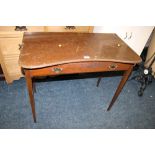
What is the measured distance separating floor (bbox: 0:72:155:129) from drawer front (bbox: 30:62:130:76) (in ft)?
2.12

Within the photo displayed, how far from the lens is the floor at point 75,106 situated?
1.48 meters

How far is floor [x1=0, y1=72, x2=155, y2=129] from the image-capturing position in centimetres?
148

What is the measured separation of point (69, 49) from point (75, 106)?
0.76 metres

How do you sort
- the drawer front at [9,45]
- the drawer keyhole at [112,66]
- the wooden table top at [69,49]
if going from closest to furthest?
the wooden table top at [69,49], the drawer keyhole at [112,66], the drawer front at [9,45]

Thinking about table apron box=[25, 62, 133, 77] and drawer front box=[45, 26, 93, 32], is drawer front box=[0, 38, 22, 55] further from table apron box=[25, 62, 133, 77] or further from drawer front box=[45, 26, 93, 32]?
table apron box=[25, 62, 133, 77]

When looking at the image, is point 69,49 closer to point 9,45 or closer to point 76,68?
point 76,68

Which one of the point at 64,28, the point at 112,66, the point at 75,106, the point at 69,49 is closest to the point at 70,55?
the point at 69,49

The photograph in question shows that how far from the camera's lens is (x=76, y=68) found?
1104mm

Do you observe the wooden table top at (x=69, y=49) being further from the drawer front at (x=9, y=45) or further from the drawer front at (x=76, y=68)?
the drawer front at (x=9, y=45)

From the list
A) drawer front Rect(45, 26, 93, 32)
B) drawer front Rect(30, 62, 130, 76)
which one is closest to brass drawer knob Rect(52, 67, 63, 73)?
drawer front Rect(30, 62, 130, 76)

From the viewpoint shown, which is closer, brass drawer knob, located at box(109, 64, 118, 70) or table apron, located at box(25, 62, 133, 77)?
table apron, located at box(25, 62, 133, 77)

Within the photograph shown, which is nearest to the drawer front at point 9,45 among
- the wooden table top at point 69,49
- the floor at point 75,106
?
the wooden table top at point 69,49

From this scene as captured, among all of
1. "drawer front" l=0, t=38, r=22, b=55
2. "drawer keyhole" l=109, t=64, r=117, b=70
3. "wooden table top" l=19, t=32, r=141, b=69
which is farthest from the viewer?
"drawer front" l=0, t=38, r=22, b=55
